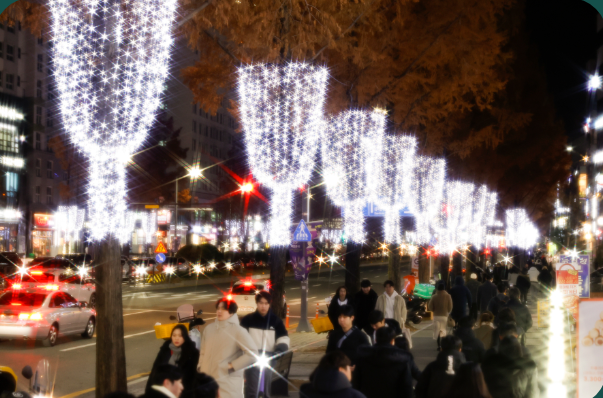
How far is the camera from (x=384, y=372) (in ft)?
19.0

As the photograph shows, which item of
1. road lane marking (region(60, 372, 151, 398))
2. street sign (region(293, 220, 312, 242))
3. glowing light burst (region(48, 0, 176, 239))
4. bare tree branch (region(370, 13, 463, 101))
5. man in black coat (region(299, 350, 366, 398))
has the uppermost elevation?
bare tree branch (region(370, 13, 463, 101))

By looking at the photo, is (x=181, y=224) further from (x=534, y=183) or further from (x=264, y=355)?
(x=264, y=355)

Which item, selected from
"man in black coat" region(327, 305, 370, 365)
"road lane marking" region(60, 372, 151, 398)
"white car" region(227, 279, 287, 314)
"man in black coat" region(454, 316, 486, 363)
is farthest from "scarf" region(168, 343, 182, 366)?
"white car" region(227, 279, 287, 314)

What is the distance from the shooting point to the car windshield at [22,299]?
53.1 feet

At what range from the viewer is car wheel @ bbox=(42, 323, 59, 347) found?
1599cm

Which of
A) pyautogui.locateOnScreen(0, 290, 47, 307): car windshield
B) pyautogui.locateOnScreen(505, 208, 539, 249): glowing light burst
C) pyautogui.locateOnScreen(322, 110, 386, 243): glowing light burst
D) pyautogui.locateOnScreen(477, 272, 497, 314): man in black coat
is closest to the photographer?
pyautogui.locateOnScreen(0, 290, 47, 307): car windshield

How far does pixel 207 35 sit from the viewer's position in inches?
594

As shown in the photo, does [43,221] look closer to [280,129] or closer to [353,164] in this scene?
[353,164]

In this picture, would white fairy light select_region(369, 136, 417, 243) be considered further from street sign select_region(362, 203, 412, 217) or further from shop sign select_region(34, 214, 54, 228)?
shop sign select_region(34, 214, 54, 228)

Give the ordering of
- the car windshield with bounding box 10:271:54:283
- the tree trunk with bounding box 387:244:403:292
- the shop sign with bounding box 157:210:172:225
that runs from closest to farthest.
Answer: the tree trunk with bounding box 387:244:403:292, the car windshield with bounding box 10:271:54:283, the shop sign with bounding box 157:210:172:225

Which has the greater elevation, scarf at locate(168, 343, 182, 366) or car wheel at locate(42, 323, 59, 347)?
scarf at locate(168, 343, 182, 366)

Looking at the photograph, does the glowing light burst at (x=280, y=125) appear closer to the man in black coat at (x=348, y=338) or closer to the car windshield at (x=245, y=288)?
the man in black coat at (x=348, y=338)

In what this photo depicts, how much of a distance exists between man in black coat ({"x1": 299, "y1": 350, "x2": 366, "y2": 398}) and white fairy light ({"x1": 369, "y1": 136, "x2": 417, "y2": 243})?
1832cm

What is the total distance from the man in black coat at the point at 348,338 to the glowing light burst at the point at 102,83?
126 inches
